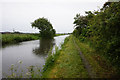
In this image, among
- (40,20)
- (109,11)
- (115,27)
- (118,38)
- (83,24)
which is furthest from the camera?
(40,20)

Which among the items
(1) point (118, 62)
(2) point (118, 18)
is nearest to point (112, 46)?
(1) point (118, 62)

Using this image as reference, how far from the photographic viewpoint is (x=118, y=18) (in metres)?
2.31

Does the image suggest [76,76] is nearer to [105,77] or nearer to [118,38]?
[105,77]

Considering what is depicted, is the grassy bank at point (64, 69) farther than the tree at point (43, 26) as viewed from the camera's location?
No

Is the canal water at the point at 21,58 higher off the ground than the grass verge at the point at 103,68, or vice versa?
the grass verge at the point at 103,68

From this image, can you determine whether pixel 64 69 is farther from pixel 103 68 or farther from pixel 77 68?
pixel 103 68

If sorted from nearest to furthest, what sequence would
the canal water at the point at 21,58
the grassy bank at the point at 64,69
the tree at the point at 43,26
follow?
the grassy bank at the point at 64,69 < the canal water at the point at 21,58 < the tree at the point at 43,26

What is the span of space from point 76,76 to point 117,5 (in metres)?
2.86

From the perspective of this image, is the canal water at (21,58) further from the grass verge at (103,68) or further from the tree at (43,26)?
the tree at (43,26)

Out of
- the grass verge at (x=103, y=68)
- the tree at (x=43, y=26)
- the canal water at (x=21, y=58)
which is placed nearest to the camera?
the grass verge at (x=103, y=68)

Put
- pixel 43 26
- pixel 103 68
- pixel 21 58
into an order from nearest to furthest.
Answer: pixel 103 68 < pixel 21 58 < pixel 43 26

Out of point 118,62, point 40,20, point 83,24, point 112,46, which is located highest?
point 40,20

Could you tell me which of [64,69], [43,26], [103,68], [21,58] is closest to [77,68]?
[64,69]

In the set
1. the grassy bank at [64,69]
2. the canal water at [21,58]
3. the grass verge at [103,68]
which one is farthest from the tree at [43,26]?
the grass verge at [103,68]
